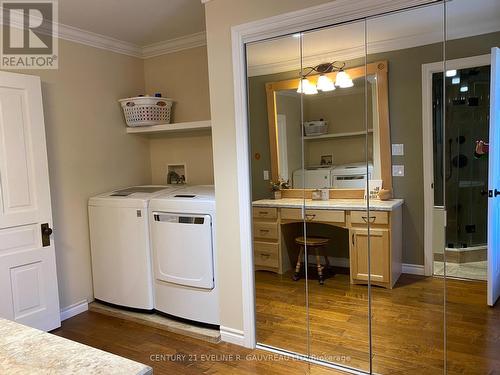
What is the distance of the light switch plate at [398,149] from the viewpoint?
6.89 feet

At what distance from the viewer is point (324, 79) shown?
2.30m

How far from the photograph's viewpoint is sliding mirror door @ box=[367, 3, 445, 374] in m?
1.99

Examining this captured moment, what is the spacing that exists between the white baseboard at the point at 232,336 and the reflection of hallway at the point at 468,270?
1.41 m

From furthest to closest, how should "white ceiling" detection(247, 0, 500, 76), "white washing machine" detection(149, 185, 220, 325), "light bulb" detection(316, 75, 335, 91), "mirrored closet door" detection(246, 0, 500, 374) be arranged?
"white washing machine" detection(149, 185, 220, 325) → "light bulb" detection(316, 75, 335, 91) → "mirrored closet door" detection(246, 0, 500, 374) → "white ceiling" detection(247, 0, 500, 76)

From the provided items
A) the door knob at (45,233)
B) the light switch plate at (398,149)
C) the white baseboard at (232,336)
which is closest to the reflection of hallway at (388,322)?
the white baseboard at (232,336)

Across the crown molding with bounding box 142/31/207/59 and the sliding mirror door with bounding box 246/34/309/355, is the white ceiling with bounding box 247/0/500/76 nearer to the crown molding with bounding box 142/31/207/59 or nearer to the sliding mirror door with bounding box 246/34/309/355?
the sliding mirror door with bounding box 246/34/309/355

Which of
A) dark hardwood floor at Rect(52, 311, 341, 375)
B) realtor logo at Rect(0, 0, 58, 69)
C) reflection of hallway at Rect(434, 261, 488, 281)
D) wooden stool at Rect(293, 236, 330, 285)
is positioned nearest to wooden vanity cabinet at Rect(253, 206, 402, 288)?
wooden stool at Rect(293, 236, 330, 285)

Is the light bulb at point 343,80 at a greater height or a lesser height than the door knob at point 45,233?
greater

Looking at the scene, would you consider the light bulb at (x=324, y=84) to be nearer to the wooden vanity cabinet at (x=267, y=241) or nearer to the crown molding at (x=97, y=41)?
the wooden vanity cabinet at (x=267, y=241)

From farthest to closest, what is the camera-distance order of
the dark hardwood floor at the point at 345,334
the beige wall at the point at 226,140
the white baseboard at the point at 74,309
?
1. the white baseboard at the point at 74,309
2. the beige wall at the point at 226,140
3. the dark hardwood floor at the point at 345,334

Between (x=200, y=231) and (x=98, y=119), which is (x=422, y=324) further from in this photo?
(x=98, y=119)

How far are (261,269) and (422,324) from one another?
3.43ft

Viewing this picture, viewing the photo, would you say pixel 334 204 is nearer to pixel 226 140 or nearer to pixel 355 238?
pixel 355 238

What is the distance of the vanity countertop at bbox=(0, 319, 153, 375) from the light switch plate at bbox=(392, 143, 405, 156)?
69.0 inches
